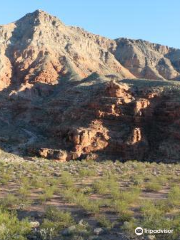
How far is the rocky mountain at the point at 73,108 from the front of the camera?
3494cm

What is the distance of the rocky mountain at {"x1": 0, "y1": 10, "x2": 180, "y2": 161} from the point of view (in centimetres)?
3494

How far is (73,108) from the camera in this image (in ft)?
133

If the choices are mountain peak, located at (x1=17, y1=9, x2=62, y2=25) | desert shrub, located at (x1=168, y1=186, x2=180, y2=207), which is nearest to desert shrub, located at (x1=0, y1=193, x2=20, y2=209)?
desert shrub, located at (x1=168, y1=186, x2=180, y2=207)

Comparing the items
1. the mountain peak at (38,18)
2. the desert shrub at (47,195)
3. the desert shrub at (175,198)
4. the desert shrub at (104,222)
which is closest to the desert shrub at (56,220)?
the desert shrub at (104,222)

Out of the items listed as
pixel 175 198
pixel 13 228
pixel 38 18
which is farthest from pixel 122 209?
pixel 38 18

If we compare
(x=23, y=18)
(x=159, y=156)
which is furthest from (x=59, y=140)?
(x=23, y=18)

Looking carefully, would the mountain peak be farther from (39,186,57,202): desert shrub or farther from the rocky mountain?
(39,186,57,202): desert shrub

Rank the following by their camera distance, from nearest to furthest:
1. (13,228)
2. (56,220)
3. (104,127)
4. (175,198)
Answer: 1. (13,228)
2. (56,220)
3. (175,198)
4. (104,127)

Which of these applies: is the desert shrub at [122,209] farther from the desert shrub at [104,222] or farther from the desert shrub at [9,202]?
the desert shrub at [9,202]

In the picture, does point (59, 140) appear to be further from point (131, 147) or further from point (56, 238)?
point (56, 238)

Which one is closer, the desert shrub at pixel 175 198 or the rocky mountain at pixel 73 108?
the desert shrub at pixel 175 198

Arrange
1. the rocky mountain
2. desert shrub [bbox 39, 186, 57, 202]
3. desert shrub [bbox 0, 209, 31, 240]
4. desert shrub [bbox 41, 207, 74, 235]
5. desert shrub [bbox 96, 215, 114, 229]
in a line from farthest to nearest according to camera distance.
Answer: the rocky mountain < desert shrub [bbox 39, 186, 57, 202] < desert shrub [bbox 96, 215, 114, 229] < desert shrub [bbox 41, 207, 74, 235] < desert shrub [bbox 0, 209, 31, 240]

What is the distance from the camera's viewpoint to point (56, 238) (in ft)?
28.1

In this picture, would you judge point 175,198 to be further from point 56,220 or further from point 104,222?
point 56,220
